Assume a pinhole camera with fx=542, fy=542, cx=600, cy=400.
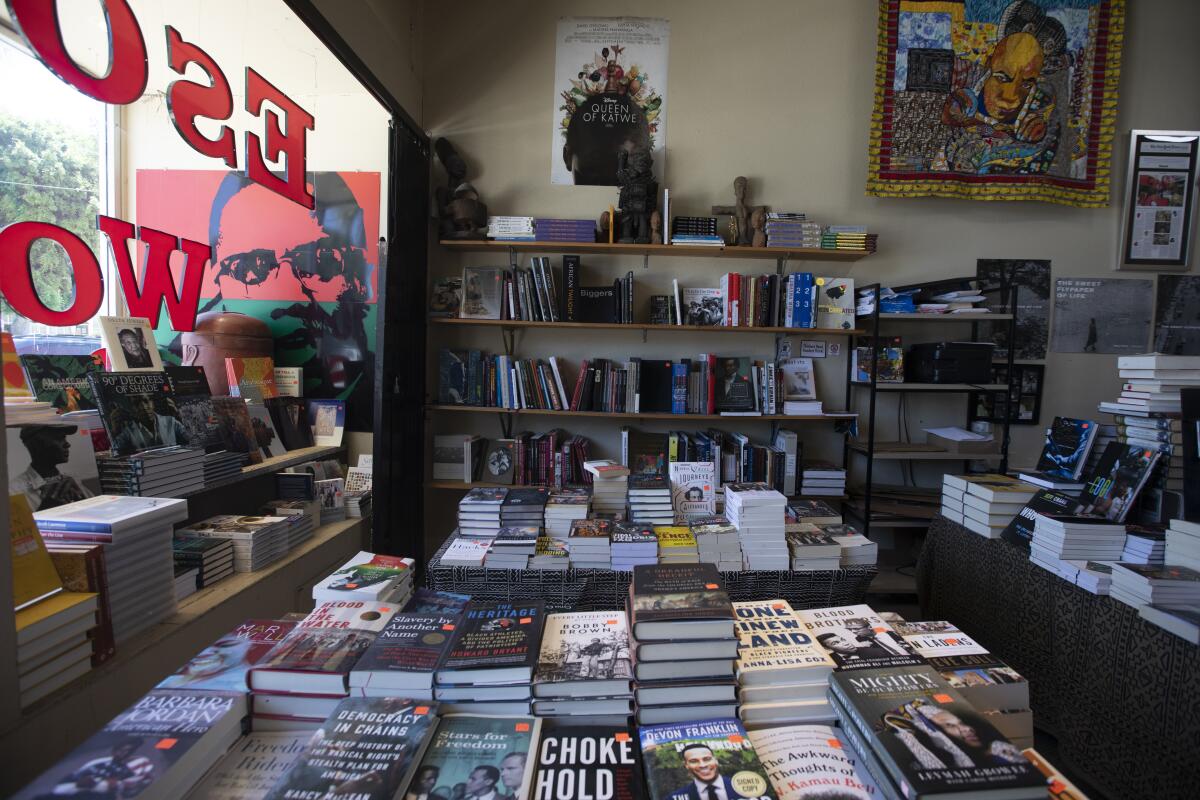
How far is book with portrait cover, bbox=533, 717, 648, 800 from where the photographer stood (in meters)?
0.83

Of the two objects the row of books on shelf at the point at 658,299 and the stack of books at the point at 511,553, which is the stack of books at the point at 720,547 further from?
the row of books on shelf at the point at 658,299

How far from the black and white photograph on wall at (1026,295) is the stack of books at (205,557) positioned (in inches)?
160

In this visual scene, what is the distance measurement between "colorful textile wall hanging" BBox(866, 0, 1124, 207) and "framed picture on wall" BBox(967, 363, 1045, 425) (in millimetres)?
1039

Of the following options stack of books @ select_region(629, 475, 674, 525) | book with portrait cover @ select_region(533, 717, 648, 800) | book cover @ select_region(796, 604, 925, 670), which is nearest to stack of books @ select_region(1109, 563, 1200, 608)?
book cover @ select_region(796, 604, 925, 670)

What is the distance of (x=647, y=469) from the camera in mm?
3186

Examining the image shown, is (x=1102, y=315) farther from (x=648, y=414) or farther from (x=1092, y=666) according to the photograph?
(x=648, y=414)

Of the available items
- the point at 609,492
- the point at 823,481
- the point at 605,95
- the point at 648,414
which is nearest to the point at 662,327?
the point at 648,414

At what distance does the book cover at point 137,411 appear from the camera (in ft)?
5.83

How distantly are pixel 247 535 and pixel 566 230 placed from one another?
2115mm

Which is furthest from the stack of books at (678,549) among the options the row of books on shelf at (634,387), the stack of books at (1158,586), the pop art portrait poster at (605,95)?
the pop art portrait poster at (605,95)

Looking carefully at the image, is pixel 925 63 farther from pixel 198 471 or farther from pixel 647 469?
pixel 198 471

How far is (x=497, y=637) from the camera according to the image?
1.07m

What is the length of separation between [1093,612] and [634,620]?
5.58ft

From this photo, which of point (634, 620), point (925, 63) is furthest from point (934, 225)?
point (634, 620)
